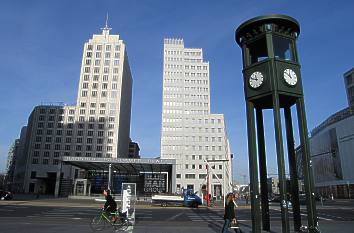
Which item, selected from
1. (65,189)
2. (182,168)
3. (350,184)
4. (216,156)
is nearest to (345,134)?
(350,184)

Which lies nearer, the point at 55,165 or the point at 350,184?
the point at 350,184

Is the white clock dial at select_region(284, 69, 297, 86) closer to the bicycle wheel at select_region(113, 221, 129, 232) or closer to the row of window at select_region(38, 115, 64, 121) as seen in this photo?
the bicycle wheel at select_region(113, 221, 129, 232)

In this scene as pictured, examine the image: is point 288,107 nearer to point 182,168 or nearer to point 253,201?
point 253,201

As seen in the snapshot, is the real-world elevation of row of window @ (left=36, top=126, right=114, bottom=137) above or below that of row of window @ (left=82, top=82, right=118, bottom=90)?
below

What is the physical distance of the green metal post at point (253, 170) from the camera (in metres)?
11.8

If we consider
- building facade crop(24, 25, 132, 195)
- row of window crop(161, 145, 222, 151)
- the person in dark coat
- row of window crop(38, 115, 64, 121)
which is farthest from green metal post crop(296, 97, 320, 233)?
row of window crop(38, 115, 64, 121)

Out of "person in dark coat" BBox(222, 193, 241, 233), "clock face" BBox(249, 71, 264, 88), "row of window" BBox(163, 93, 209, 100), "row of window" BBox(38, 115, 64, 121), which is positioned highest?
"row of window" BBox(163, 93, 209, 100)

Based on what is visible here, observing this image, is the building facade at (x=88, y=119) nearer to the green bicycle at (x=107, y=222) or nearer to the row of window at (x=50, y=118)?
the row of window at (x=50, y=118)

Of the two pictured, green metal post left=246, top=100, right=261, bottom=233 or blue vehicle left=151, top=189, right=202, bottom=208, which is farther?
blue vehicle left=151, top=189, right=202, bottom=208

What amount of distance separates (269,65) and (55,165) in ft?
415

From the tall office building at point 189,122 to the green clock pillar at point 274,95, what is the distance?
351 feet

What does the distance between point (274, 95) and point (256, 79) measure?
1.04 m

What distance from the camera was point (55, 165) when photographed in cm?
12694

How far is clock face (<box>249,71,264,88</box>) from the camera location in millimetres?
12367
